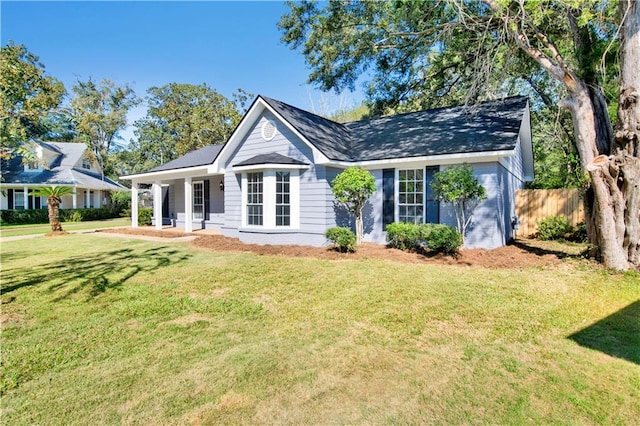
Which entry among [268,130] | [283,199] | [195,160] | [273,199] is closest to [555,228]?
[283,199]

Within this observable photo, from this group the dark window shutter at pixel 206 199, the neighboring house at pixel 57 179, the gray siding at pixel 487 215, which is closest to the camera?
the gray siding at pixel 487 215

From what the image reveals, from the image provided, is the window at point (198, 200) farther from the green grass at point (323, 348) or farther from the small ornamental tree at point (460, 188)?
the small ornamental tree at point (460, 188)

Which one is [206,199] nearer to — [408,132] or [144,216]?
[144,216]

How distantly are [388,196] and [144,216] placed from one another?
15.5m

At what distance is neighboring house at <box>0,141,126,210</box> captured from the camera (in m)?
25.5

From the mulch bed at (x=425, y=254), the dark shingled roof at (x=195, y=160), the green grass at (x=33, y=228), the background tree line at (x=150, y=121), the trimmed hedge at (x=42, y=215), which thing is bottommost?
the mulch bed at (x=425, y=254)

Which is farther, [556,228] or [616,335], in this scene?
[556,228]

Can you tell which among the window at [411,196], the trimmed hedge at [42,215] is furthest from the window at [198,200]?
the trimmed hedge at [42,215]

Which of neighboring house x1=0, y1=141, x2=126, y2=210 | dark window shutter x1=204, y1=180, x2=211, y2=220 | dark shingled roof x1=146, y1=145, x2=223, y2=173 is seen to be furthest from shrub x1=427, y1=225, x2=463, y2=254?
neighboring house x1=0, y1=141, x2=126, y2=210

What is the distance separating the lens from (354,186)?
10039mm

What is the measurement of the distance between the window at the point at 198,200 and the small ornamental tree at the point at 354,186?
30.6 ft

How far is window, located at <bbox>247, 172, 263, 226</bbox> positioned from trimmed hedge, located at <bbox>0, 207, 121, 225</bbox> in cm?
2107

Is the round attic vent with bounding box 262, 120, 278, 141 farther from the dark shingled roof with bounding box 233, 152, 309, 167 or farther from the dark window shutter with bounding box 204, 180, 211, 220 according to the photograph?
the dark window shutter with bounding box 204, 180, 211, 220

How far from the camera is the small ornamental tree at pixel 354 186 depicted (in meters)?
10.1
